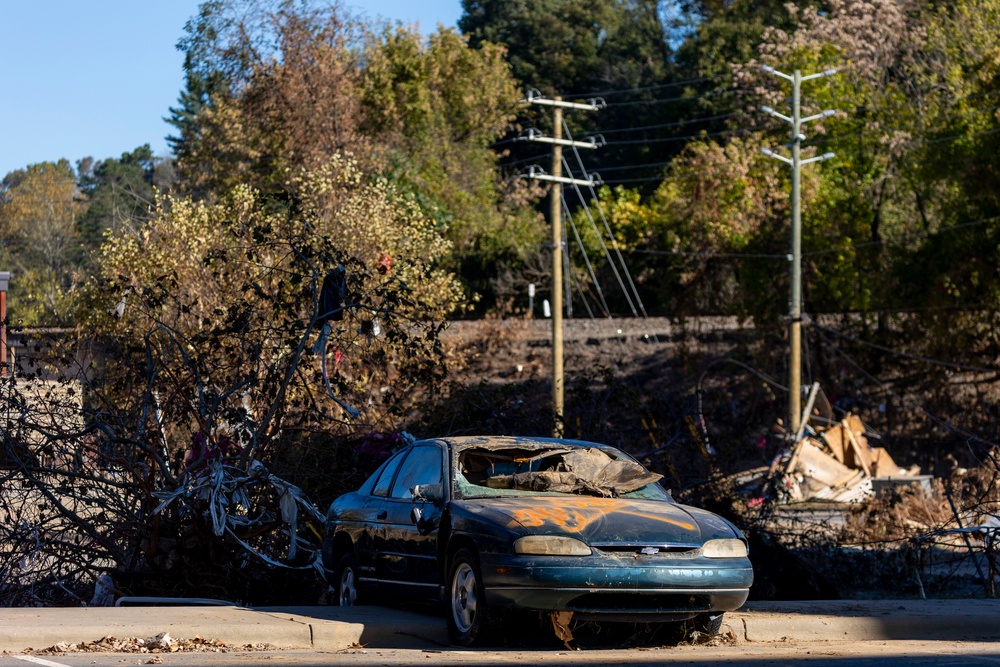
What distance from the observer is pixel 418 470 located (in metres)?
9.56

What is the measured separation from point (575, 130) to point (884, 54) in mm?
25966

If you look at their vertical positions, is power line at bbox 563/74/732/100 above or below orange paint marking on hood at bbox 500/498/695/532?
above

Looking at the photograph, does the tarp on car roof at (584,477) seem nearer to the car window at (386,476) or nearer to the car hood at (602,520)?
the car hood at (602,520)

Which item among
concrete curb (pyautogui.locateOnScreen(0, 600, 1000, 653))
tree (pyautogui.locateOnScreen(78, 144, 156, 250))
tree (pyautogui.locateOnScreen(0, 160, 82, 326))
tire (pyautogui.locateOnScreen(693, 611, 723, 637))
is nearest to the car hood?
tire (pyautogui.locateOnScreen(693, 611, 723, 637))

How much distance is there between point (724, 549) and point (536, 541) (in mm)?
1315

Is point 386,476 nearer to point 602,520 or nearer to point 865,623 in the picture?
point 602,520

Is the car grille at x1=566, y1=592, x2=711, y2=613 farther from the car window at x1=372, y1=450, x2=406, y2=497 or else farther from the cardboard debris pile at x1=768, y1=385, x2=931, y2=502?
the cardboard debris pile at x1=768, y1=385, x2=931, y2=502

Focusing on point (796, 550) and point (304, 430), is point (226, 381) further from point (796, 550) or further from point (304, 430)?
point (796, 550)

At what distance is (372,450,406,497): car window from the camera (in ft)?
32.8

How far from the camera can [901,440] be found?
35.4m

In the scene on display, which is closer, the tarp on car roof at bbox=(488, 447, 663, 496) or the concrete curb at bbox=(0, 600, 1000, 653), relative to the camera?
the concrete curb at bbox=(0, 600, 1000, 653)

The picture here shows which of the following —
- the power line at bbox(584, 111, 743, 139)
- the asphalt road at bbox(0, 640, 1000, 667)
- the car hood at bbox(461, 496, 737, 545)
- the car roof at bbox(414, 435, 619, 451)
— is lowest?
the asphalt road at bbox(0, 640, 1000, 667)

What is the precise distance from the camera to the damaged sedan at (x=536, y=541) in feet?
25.9

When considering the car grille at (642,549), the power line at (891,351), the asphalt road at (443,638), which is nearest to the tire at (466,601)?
the asphalt road at (443,638)
